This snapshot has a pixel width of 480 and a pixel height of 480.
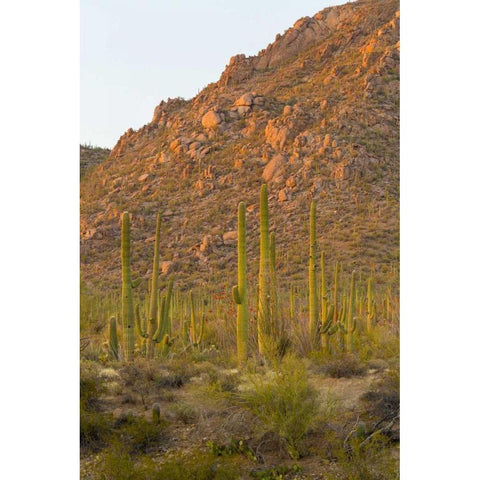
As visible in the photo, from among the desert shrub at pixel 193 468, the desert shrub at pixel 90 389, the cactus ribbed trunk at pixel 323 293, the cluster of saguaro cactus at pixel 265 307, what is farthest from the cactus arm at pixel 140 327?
the cactus ribbed trunk at pixel 323 293

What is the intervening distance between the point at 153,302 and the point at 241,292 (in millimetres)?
869

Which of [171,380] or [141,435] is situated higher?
[171,380]

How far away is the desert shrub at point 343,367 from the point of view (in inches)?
189

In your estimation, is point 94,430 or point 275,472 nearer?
point 275,472

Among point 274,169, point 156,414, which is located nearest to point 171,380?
point 156,414

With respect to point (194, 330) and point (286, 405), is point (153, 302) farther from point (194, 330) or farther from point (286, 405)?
point (286, 405)

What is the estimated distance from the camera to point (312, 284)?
5363mm

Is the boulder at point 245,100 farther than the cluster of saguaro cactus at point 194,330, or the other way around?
the boulder at point 245,100

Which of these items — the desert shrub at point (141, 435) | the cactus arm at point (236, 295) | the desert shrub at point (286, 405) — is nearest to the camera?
the desert shrub at point (286, 405)

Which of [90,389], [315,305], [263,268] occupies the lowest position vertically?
[90,389]

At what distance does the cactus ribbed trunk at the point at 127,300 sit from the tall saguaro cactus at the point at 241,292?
0.92 m

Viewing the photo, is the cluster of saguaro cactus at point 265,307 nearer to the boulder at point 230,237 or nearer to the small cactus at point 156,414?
the boulder at point 230,237
